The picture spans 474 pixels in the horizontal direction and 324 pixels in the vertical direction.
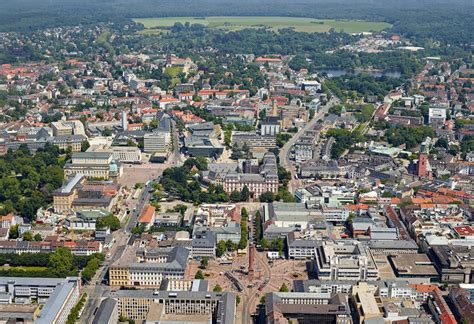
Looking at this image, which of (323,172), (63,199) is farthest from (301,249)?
(63,199)

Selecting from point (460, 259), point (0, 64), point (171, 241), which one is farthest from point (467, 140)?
point (0, 64)

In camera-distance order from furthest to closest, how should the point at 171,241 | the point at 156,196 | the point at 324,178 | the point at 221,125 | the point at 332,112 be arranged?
the point at 332,112 → the point at 221,125 → the point at 324,178 → the point at 156,196 → the point at 171,241

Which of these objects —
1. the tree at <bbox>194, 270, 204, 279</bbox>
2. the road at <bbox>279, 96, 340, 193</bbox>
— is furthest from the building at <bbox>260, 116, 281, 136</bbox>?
the tree at <bbox>194, 270, 204, 279</bbox>

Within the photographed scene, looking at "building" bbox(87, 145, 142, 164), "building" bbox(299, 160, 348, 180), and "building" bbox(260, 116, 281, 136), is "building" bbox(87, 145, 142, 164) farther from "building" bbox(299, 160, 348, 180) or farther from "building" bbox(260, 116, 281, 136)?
"building" bbox(299, 160, 348, 180)

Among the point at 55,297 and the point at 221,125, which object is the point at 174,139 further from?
the point at 55,297

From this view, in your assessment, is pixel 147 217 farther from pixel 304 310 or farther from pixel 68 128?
pixel 68 128

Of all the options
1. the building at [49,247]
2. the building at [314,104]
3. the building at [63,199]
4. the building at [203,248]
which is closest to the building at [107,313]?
the building at [49,247]

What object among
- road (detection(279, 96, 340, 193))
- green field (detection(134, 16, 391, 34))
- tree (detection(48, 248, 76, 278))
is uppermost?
tree (detection(48, 248, 76, 278))
